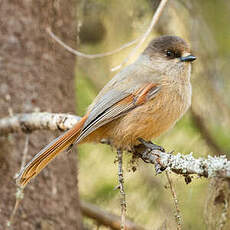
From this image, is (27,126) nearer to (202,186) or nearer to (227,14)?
(202,186)

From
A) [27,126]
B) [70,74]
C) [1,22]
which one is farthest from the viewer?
[70,74]

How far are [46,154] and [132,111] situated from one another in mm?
803

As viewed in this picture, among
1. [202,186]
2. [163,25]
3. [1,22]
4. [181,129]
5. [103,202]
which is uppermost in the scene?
[163,25]

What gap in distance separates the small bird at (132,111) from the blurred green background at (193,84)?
97cm

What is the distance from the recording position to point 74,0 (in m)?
4.88

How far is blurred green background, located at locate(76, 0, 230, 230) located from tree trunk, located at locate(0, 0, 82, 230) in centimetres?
60

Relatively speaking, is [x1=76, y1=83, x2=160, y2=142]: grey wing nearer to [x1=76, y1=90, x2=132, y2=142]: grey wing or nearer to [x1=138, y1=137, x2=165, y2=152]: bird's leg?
[x1=76, y1=90, x2=132, y2=142]: grey wing

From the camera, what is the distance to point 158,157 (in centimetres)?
284

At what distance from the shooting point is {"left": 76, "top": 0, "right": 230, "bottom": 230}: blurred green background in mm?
4836

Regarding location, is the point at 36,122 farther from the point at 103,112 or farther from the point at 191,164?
the point at 191,164

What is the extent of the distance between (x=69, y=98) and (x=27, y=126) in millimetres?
904

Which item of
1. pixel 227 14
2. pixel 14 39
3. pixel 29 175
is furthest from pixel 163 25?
pixel 29 175

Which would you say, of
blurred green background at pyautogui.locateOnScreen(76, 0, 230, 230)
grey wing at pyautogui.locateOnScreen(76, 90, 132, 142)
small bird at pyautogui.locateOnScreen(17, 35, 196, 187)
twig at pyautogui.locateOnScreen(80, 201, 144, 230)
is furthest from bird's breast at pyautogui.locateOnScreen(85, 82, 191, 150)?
twig at pyautogui.locateOnScreen(80, 201, 144, 230)

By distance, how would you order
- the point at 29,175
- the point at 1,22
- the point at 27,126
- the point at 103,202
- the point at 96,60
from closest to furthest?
the point at 29,175, the point at 27,126, the point at 1,22, the point at 103,202, the point at 96,60
